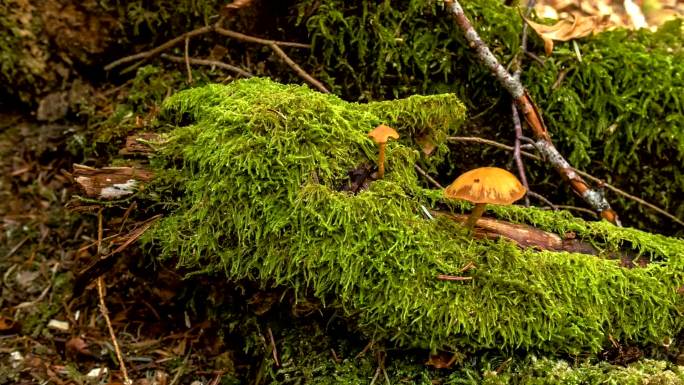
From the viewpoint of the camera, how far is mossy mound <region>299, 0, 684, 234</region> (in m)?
2.90

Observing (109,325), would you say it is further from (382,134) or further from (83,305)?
(382,134)

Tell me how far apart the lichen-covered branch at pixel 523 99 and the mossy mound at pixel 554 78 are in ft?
0.33

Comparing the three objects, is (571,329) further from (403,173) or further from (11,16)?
(11,16)

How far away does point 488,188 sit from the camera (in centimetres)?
193

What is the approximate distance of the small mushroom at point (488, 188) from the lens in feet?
6.32

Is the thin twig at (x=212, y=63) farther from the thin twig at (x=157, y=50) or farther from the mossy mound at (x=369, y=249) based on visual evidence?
the mossy mound at (x=369, y=249)

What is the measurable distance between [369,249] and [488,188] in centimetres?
51

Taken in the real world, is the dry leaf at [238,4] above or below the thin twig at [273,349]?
above

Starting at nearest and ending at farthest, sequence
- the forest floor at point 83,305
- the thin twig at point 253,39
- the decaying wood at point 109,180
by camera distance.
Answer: the decaying wood at point 109,180 < the forest floor at point 83,305 < the thin twig at point 253,39

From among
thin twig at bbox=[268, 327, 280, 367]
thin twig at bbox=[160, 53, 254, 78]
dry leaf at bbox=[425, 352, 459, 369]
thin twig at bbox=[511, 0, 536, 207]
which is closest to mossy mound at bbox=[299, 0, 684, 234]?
thin twig at bbox=[511, 0, 536, 207]

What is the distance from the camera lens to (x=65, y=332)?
275cm

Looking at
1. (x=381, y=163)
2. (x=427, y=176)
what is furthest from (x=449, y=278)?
(x=427, y=176)

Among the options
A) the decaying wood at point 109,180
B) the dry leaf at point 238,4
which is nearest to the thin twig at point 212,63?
the dry leaf at point 238,4

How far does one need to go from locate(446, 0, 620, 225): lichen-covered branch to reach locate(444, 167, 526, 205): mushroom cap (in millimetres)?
999
